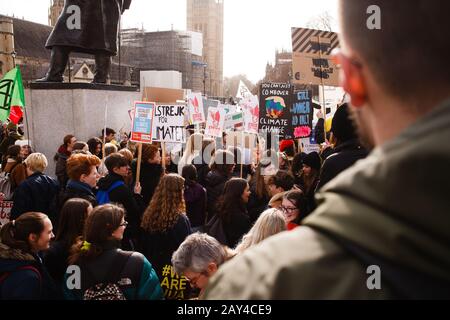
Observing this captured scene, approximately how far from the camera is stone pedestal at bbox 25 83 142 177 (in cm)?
872

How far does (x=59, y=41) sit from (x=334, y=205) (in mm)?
8812

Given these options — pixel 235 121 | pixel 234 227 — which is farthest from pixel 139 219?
pixel 235 121

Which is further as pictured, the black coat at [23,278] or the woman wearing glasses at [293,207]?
the woman wearing glasses at [293,207]

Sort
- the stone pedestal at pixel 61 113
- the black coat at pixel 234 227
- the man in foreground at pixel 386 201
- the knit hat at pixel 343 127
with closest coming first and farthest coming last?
the man in foreground at pixel 386 201, the knit hat at pixel 343 127, the black coat at pixel 234 227, the stone pedestal at pixel 61 113

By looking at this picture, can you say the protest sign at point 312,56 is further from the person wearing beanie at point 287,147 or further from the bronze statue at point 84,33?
the bronze statue at point 84,33

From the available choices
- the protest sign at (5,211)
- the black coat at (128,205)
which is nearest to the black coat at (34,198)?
the protest sign at (5,211)

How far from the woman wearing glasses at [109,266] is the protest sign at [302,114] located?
5.86 metres

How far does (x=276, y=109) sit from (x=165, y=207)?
5063mm

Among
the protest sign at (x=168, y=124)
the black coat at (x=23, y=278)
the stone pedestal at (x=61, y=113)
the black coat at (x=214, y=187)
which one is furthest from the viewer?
the stone pedestal at (x=61, y=113)

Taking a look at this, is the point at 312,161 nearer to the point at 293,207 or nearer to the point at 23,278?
the point at 293,207

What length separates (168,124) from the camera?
7.21m

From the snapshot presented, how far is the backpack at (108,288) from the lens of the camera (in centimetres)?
288

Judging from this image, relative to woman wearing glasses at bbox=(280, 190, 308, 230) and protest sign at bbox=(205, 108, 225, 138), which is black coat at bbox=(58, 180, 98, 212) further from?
protest sign at bbox=(205, 108, 225, 138)

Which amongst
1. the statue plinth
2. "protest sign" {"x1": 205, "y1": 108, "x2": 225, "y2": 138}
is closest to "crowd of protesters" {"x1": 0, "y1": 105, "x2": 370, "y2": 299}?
the statue plinth
